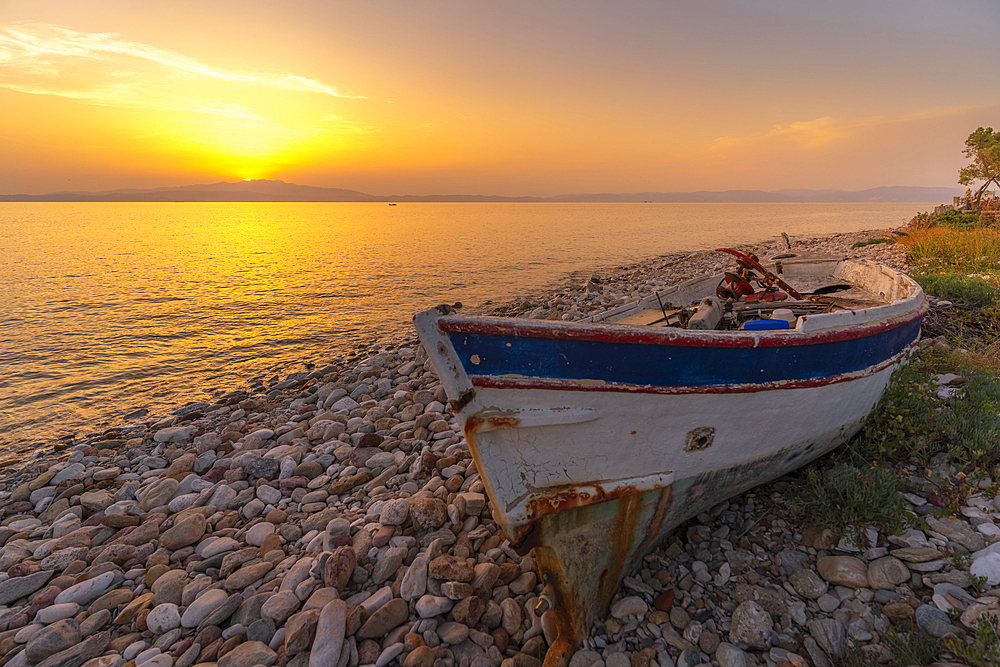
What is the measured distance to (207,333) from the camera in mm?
14625

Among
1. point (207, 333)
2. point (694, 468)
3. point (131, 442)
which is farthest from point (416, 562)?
point (207, 333)

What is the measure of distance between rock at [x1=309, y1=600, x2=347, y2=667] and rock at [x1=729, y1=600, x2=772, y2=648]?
279cm

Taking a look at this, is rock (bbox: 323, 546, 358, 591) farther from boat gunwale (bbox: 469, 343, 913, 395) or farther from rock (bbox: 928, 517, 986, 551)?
rock (bbox: 928, 517, 986, 551)

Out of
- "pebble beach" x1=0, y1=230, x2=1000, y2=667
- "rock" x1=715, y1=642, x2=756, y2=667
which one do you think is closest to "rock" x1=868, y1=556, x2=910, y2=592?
"pebble beach" x1=0, y1=230, x2=1000, y2=667

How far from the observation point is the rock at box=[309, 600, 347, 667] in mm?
3062

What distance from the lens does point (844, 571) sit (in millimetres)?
3336

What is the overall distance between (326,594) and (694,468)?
122 inches

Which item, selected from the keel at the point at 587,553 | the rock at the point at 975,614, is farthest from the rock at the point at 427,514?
the rock at the point at 975,614

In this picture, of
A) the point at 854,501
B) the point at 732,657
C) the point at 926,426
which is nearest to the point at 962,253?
the point at 926,426

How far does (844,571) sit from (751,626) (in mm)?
902

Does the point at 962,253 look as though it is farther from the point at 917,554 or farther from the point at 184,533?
A: the point at 184,533

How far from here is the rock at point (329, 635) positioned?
3.06 m

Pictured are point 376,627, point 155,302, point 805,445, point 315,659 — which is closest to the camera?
point 315,659

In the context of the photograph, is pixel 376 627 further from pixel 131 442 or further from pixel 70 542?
pixel 131 442
